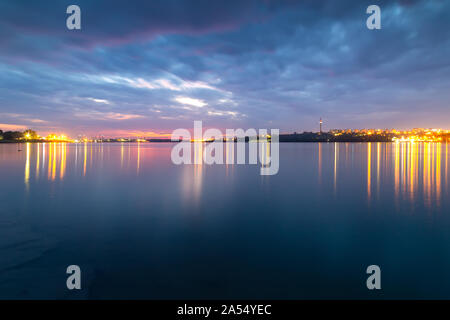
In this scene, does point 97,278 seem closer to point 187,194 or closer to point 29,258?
point 29,258

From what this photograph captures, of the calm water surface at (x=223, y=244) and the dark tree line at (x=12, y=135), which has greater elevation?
the dark tree line at (x=12, y=135)

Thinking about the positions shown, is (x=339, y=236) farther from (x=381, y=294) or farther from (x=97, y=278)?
(x=97, y=278)

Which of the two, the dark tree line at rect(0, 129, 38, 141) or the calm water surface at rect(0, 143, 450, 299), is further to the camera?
the dark tree line at rect(0, 129, 38, 141)

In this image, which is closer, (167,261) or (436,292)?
(436,292)

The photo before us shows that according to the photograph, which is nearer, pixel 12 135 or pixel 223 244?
pixel 223 244

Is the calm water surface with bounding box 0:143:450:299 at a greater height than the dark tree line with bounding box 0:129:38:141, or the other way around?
the dark tree line with bounding box 0:129:38:141

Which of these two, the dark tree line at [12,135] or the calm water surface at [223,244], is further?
the dark tree line at [12,135]
